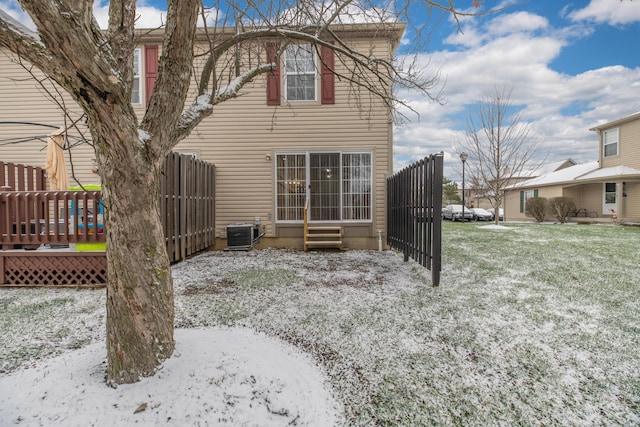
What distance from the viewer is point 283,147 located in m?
7.36

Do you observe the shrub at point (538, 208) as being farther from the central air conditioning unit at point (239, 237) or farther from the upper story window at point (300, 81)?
the central air conditioning unit at point (239, 237)

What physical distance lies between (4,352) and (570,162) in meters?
32.3

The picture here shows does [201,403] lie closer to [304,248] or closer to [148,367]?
[148,367]

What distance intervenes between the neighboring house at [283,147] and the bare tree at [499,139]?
741 centimetres

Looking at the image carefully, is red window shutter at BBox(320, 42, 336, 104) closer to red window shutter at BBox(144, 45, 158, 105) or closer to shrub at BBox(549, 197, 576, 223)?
red window shutter at BBox(144, 45, 158, 105)

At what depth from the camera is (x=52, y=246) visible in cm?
469

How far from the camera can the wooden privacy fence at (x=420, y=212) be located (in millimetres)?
4051

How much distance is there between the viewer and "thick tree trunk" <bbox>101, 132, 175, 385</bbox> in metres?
1.71

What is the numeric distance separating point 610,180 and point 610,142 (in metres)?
2.83

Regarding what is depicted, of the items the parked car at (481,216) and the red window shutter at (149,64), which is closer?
the red window shutter at (149,64)

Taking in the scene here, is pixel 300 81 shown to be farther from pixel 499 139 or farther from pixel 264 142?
pixel 499 139

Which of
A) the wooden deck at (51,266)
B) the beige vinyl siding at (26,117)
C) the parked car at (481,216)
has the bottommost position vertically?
the wooden deck at (51,266)

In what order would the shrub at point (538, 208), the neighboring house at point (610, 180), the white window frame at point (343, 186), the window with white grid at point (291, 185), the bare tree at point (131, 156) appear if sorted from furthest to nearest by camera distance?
the shrub at point (538, 208) < the neighboring house at point (610, 180) < the window with white grid at point (291, 185) < the white window frame at point (343, 186) < the bare tree at point (131, 156)

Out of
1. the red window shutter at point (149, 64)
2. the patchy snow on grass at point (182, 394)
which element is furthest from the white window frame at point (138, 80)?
the patchy snow on grass at point (182, 394)
